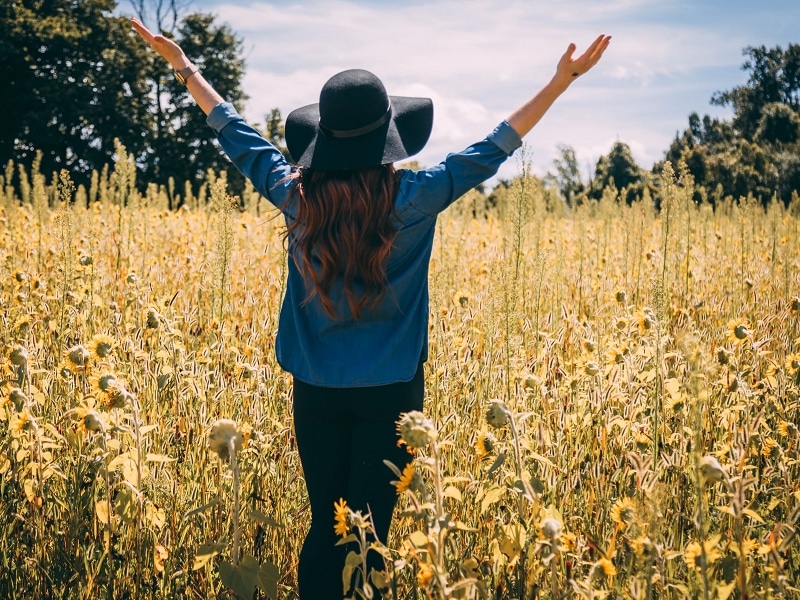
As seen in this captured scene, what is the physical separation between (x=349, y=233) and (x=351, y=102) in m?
0.38

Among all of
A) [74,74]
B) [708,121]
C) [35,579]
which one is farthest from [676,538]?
[708,121]

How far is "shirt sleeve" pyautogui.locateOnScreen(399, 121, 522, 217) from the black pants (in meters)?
0.51

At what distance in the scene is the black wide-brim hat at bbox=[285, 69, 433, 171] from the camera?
180 centimetres

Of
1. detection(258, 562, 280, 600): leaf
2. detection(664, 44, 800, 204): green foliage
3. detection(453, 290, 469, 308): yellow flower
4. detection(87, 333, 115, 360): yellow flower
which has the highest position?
detection(664, 44, 800, 204): green foliage

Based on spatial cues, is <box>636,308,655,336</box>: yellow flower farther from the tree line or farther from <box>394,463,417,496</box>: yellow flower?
the tree line

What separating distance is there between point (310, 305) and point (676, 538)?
1.32 meters

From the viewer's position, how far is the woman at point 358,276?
1772 millimetres

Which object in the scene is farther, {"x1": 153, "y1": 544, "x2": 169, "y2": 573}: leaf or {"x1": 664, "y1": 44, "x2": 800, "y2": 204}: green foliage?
{"x1": 664, "y1": 44, "x2": 800, "y2": 204}: green foliage

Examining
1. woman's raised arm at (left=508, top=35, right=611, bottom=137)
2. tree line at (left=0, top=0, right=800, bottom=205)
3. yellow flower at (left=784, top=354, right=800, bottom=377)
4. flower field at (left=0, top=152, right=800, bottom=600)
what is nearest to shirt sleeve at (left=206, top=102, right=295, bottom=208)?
flower field at (left=0, top=152, right=800, bottom=600)

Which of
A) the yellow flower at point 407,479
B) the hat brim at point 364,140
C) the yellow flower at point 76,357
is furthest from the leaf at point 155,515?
the hat brim at point 364,140

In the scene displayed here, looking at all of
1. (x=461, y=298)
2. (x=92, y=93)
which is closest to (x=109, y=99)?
(x=92, y=93)

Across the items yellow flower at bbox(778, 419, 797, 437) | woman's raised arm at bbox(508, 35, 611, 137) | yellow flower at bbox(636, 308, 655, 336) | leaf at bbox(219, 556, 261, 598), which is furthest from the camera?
yellow flower at bbox(636, 308, 655, 336)

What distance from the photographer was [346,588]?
54.1 inches

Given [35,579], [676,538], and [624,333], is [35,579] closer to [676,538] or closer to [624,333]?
[676,538]
